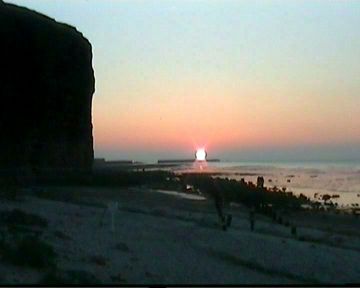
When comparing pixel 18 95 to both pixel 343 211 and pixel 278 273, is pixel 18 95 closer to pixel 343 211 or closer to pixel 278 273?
pixel 343 211

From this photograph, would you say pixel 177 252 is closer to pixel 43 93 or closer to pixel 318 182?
pixel 43 93

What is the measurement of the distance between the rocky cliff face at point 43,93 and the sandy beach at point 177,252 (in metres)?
17.7

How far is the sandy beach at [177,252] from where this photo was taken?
13383 mm

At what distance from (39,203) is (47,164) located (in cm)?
1922

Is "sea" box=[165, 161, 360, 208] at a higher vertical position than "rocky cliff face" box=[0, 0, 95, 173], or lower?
lower

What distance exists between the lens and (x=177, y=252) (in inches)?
635

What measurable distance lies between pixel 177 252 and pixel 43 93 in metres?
29.5

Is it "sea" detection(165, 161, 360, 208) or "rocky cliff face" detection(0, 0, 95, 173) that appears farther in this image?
"sea" detection(165, 161, 360, 208)

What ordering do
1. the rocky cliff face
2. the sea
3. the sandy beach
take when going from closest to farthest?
the sandy beach, the rocky cliff face, the sea

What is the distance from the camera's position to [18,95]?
41.4m

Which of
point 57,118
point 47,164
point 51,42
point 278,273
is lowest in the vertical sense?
point 278,273

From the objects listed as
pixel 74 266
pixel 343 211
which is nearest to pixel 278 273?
pixel 74 266

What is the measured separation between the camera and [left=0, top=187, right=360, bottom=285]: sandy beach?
13383 mm

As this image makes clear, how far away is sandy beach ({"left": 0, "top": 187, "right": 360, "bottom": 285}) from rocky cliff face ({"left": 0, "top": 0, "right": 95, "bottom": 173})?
17.7 m
